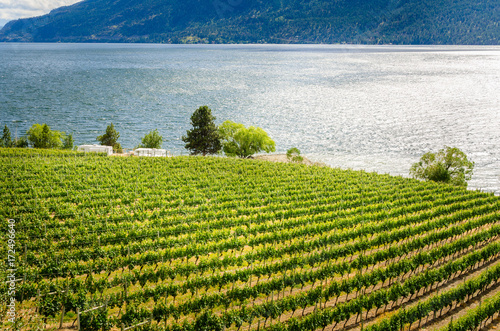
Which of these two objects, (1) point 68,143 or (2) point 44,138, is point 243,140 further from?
(2) point 44,138

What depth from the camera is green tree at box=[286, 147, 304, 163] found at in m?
74.8

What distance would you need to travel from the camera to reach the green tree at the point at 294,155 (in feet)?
245

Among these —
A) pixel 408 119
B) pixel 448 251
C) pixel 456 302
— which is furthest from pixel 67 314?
pixel 408 119

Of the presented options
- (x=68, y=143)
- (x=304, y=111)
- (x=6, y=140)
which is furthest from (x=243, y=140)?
(x=304, y=111)

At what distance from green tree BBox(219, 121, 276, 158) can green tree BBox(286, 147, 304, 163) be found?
541 cm

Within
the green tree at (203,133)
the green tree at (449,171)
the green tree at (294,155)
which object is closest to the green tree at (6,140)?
the green tree at (203,133)

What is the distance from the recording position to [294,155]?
260ft

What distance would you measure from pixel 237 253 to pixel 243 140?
5291cm

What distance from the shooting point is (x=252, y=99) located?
484 ft

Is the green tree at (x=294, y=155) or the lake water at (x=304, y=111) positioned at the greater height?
the lake water at (x=304, y=111)

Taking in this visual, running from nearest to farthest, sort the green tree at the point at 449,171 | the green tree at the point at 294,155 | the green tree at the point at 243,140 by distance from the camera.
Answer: the green tree at the point at 449,171 < the green tree at the point at 294,155 < the green tree at the point at 243,140

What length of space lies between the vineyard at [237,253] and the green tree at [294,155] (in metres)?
25.3

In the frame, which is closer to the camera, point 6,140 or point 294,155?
point 294,155

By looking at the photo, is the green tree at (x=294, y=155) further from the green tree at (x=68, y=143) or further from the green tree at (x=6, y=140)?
the green tree at (x=6, y=140)
